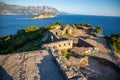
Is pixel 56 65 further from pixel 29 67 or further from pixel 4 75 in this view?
pixel 4 75

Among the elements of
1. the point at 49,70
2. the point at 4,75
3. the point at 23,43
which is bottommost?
the point at 23,43

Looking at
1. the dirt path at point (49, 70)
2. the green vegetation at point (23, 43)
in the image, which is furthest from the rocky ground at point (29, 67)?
the green vegetation at point (23, 43)

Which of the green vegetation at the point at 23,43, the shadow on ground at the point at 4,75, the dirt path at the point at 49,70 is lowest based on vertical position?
the green vegetation at the point at 23,43

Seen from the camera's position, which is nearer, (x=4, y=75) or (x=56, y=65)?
(x=4, y=75)

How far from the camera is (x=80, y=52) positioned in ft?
66.2

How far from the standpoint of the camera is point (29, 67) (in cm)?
1180

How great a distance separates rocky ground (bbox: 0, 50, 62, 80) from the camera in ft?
34.7

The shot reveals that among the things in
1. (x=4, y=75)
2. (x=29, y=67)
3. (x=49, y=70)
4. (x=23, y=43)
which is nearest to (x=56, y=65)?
(x=49, y=70)

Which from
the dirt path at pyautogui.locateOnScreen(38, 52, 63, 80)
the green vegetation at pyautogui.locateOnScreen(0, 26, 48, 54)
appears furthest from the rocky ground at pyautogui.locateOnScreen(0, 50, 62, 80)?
the green vegetation at pyautogui.locateOnScreen(0, 26, 48, 54)

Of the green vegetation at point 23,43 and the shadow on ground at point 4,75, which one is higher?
the shadow on ground at point 4,75

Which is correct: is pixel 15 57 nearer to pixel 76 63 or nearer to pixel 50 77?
pixel 50 77

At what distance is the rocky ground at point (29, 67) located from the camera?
10.6 m

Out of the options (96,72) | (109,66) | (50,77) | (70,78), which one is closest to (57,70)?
(50,77)

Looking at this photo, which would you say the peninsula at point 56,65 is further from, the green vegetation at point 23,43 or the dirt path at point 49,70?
the green vegetation at point 23,43
